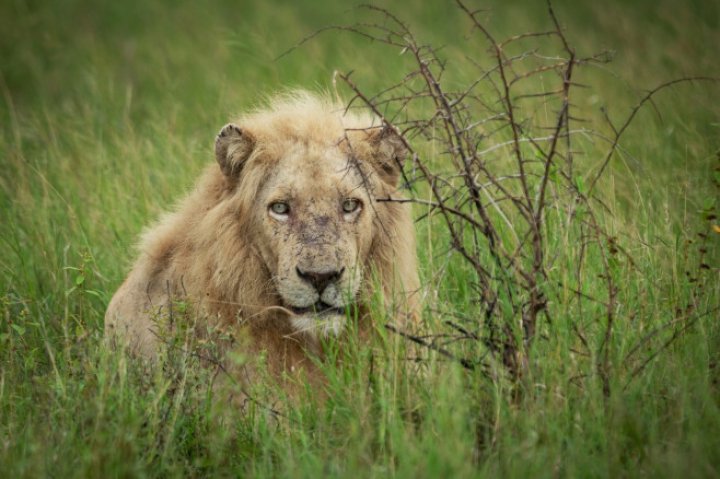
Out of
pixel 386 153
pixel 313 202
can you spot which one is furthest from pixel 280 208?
pixel 386 153

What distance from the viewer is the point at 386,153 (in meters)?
5.16

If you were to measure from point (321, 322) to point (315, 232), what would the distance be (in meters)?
0.45

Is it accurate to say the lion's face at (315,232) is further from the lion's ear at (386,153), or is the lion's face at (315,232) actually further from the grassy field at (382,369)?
the grassy field at (382,369)

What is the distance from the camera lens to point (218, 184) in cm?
545

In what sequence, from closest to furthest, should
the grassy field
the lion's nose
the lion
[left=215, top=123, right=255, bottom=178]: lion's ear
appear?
1. the grassy field
2. the lion's nose
3. the lion
4. [left=215, top=123, right=255, bottom=178]: lion's ear

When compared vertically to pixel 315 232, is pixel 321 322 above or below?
below

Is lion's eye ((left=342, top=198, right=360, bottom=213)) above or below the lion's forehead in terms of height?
below

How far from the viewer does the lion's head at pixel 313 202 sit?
4.67 meters

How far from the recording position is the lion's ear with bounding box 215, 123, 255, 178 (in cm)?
510

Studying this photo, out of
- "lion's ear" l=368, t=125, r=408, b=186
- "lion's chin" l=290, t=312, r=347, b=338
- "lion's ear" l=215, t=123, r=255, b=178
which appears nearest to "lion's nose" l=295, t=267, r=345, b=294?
"lion's chin" l=290, t=312, r=347, b=338

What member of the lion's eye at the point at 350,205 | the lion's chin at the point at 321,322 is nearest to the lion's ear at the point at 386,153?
the lion's eye at the point at 350,205

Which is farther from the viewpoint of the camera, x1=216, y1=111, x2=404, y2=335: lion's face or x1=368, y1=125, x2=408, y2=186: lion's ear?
x1=368, y1=125, x2=408, y2=186: lion's ear

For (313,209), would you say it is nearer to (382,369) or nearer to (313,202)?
(313,202)

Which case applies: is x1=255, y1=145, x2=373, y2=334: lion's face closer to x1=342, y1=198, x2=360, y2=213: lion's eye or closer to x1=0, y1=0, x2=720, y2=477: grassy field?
x1=342, y1=198, x2=360, y2=213: lion's eye
